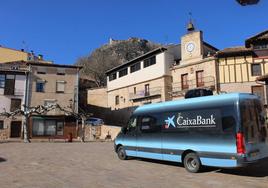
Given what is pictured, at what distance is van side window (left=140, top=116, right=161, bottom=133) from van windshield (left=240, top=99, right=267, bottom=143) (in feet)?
12.0

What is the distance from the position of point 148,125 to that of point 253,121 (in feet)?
14.4

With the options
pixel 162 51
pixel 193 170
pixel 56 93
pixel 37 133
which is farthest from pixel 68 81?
pixel 193 170

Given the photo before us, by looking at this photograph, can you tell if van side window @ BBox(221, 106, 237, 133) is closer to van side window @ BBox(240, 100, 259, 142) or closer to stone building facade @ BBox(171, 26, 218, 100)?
van side window @ BBox(240, 100, 259, 142)

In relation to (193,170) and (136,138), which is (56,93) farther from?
(193,170)

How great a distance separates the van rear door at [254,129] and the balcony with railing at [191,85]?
2339 cm

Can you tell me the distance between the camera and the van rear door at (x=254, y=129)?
9211 mm

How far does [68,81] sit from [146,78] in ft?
36.0

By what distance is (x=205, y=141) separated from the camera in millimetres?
10055

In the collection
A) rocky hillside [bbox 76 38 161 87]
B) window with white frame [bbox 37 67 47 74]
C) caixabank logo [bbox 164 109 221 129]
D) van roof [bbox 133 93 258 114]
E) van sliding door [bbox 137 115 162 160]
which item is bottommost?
van sliding door [bbox 137 115 162 160]

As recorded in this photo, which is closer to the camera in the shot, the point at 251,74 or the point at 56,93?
the point at 251,74

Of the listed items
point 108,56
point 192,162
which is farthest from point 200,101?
point 108,56

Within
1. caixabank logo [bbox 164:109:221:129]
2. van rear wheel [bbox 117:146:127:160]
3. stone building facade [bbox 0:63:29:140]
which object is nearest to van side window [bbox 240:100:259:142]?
caixabank logo [bbox 164:109:221:129]

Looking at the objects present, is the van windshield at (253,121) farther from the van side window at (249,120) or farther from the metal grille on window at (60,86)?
the metal grille on window at (60,86)

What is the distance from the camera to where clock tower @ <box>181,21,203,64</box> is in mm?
35781
